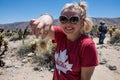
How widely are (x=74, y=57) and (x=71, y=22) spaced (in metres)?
0.37

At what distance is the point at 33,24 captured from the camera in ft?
7.82

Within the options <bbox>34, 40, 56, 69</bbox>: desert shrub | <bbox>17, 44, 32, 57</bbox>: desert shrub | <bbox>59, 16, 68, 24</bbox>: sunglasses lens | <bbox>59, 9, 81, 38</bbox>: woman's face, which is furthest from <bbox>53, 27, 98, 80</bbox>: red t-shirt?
<bbox>17, 44, 32, 57</bbox>: desert shrub

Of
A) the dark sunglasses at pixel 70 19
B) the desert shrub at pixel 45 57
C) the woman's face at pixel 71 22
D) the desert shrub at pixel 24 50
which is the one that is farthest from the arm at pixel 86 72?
the desert shrub at pixel 24 50

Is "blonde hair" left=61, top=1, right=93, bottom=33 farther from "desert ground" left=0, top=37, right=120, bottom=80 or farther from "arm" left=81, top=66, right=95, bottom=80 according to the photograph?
"desert ground" left=0, top=37, right=120, bottom=80

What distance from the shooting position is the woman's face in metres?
2.89

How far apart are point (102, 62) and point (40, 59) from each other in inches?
98.4

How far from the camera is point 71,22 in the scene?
288 cm

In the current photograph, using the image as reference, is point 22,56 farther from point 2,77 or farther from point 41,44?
point 2,77

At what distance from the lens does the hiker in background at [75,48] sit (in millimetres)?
2797

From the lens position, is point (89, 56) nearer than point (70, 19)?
Yes

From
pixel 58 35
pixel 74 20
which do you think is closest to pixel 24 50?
pixel 58 35

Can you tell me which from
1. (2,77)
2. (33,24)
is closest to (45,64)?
(2,77)

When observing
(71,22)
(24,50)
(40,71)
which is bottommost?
(40,71)

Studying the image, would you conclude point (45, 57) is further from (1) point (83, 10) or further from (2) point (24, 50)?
(1) point (83, 10)
